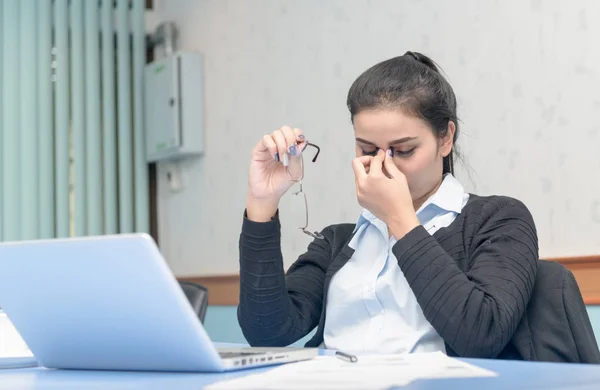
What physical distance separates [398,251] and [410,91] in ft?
1.23

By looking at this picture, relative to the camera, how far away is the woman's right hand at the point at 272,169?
5.10ft

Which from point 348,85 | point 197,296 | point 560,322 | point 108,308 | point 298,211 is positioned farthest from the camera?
point 298,211

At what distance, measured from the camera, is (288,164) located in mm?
1612

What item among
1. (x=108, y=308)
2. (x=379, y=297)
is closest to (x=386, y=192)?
(x=379, y=297)

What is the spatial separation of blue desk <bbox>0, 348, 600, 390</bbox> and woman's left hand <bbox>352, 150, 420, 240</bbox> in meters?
0.46

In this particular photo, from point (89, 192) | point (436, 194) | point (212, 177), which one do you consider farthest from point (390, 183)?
point (89, 192)

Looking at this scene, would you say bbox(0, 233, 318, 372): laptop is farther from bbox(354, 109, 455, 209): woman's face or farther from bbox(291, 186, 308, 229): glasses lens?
bbox(291, 186, 308, 229): glasses lens

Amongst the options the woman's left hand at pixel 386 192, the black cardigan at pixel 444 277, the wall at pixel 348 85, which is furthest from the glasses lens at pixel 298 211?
the woman's left hand at pixel 386 192

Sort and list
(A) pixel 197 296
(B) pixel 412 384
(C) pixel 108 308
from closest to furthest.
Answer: (B) pixel 412 384
(C) pixel 108 308
(A) pixel 197 296

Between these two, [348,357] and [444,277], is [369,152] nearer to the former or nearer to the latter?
[444,277]

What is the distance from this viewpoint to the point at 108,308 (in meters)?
1.01

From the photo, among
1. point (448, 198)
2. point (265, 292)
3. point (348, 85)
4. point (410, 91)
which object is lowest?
point (265, 292)

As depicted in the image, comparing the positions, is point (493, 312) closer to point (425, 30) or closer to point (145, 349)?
point (145, 349)

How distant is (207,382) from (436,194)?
2.68 ft
